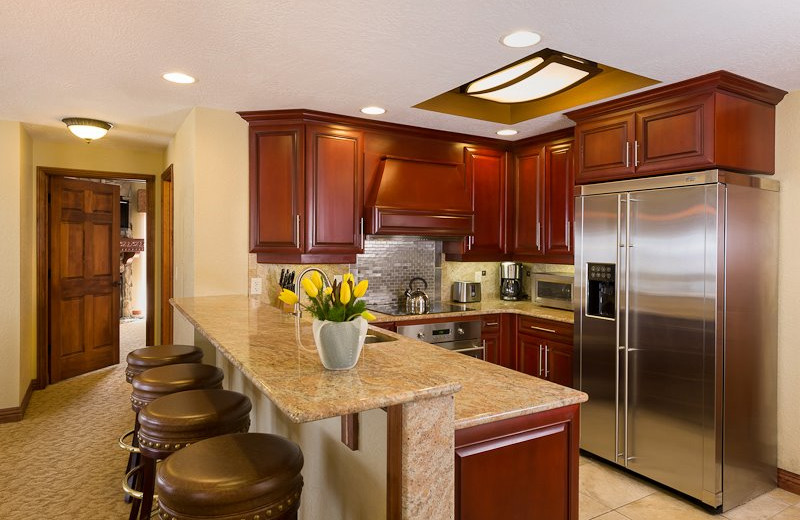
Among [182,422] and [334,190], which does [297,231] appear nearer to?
[334,190]

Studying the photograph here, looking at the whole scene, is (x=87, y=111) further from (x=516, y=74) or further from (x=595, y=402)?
(x=595, y=402)

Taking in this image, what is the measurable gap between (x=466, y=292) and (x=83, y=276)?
3.93 m

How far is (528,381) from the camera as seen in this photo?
1.68 meters

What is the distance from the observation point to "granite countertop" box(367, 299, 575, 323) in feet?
12.1

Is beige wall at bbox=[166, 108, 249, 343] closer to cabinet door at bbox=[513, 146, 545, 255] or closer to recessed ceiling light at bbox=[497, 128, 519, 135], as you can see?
recessed ceiling light at bbox=[497, 128, 519, 135]

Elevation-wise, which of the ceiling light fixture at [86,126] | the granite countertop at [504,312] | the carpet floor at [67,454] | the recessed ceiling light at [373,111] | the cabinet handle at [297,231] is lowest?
the carpet floor at [67,454]

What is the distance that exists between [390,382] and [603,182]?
2543 millimetres

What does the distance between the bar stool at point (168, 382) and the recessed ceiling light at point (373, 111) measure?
1970 mm

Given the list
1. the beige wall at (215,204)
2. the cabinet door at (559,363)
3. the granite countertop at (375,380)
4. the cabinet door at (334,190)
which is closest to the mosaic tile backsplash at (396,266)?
the cabinet door at (334,190)

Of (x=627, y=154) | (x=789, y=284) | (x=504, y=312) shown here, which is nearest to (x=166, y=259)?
(x=504, y=312)

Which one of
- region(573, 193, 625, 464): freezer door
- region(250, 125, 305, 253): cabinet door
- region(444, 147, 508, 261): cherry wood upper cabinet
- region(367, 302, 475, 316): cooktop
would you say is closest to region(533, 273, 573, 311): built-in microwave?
region(444, 147, 508, 261): cherry wood upper cabinet

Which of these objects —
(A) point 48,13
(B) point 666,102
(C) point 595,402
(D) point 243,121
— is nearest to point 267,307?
(D) point 243,121

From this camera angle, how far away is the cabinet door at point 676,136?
2791mm

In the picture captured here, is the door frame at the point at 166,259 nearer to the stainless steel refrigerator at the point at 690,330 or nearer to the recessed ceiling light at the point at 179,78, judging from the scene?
the recessed ceiling light at the point at 179,78
